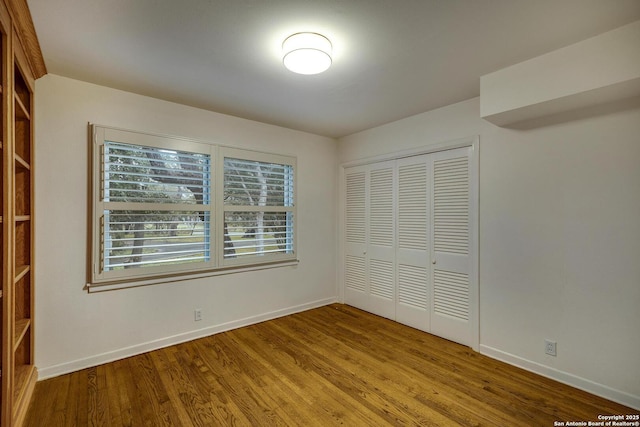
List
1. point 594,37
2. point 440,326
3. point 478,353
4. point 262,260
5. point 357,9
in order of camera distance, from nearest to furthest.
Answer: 1. point 357,9
2. point 594,37
3. point 478,353
4. point 440,326
5. point 262,260

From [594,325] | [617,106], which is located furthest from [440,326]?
[617,106]

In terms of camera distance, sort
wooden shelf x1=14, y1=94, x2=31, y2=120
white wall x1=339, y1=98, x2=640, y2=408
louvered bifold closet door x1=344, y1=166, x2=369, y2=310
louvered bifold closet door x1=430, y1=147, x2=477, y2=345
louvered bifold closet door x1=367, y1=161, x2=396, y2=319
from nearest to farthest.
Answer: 1. wooden shelf x1=14, y1=94, x2=31, y2=120
2. white wall x1=339, y1=98, x2=640, y2=408
3. louvered bifold closet door x1=430, y1=147, x2=477, y2=345
4. louvered bifold closet door x1=367, y1=161, x2=396, y2=319
5. louvered bifold closet door x1=344, y1=166, x2=369, y2=310

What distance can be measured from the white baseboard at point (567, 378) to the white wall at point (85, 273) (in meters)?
2.45

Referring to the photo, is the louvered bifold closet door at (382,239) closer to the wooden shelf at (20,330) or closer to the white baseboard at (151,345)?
the white baseboard at (151,345)

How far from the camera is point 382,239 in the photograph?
3896 millimetres

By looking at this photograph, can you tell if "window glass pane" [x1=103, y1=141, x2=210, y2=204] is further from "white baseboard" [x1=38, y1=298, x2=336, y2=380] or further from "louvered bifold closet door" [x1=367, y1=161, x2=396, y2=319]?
"louvered bifold closet door" [x1=367, y1=161, x2=396, y2=319]

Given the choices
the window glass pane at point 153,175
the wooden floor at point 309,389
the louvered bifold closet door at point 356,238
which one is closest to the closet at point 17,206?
the wooden floor at point 309,389

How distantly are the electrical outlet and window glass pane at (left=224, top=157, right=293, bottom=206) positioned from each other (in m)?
2.99

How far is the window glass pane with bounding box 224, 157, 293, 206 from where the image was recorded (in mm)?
3449

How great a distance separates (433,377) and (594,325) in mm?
1257

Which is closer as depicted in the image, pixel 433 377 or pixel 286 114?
pixel 433 377

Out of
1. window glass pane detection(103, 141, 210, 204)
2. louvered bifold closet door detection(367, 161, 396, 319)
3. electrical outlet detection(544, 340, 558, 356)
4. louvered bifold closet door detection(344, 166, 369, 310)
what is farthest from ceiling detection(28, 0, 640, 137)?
electrical outlet detection(544, 340, 558, 356)

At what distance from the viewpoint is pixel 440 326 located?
3238 mm

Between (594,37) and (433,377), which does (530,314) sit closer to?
(433,377)
